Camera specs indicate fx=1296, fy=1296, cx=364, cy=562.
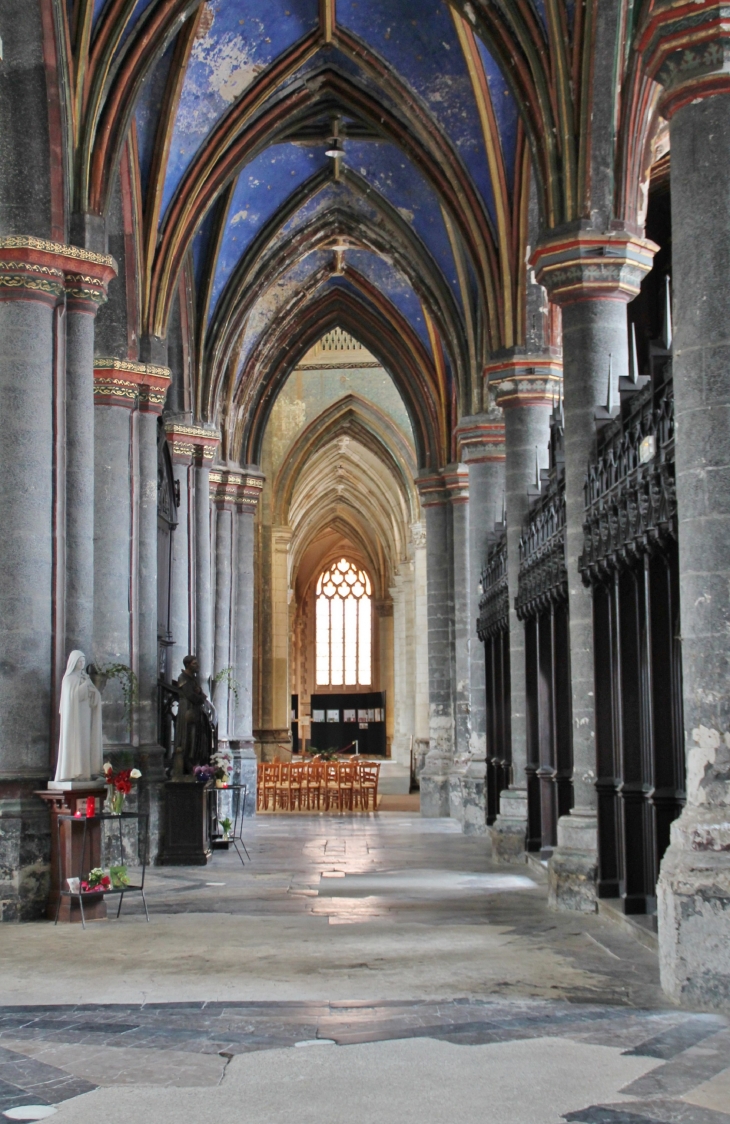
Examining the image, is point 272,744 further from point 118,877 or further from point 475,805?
point 118,877

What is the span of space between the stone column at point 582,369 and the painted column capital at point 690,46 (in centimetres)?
329

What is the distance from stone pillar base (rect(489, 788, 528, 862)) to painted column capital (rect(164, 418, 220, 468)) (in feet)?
23.9

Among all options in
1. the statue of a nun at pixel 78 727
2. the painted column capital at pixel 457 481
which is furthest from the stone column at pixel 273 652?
the statue of a nun at pixel 78 727

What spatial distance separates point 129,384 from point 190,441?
4274mm

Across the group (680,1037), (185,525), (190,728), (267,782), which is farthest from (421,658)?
(680,1037)

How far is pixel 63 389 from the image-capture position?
35.5 feet

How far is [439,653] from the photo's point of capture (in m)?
22.5

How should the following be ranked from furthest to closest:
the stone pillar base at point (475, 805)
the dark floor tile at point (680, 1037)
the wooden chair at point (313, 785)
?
the wooden chair at point (313, 785) < the stone pillar base at point (475, 805) < the dark floor tile at point (680, 1037)

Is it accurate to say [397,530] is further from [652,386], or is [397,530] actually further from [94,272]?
[652,386]

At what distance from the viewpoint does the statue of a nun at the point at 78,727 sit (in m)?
10.0

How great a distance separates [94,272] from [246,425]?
13.1 m

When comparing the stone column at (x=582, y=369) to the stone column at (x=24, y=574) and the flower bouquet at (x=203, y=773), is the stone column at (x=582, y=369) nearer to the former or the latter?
the stone column at (x=24, y=574)

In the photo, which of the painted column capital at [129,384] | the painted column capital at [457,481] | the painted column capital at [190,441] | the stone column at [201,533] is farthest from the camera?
the painted column capital at [457,481]

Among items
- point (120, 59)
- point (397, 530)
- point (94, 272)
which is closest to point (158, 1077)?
point (94, 272)
